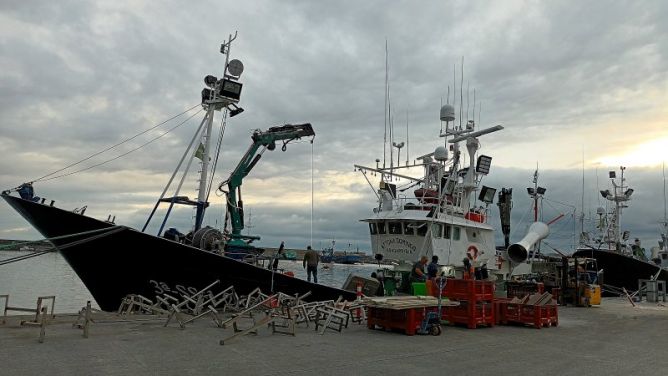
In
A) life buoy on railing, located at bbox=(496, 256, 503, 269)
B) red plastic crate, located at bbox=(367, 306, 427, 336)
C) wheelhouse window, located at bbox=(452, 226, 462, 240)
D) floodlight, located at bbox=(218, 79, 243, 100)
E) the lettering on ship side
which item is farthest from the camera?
life buoy on railing, located at bbox=(496, 256, 503, 269)

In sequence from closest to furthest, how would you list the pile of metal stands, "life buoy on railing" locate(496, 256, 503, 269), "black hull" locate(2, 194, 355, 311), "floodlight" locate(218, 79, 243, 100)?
the pile of metal stands, "black hull" locate(2, 194, 355, 311), "floodlight" locate(218, 79, 243, 100), "life buoy on railing" locate(496, 256, 503, 269)

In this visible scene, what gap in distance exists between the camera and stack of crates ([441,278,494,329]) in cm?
1098

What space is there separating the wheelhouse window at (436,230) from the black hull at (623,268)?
14503mm

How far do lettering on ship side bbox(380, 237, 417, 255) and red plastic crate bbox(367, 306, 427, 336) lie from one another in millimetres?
6694

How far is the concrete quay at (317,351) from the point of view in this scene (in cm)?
655

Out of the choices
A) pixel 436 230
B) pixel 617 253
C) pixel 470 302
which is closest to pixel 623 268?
pixel 617 253

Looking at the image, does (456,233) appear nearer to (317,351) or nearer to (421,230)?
(421,230)

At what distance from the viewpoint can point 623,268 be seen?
28.4 metres

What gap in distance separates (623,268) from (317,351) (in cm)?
2619

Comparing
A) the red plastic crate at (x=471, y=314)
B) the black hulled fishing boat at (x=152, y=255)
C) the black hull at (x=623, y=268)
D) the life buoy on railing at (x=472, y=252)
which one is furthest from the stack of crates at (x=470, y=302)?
the black hull at (x=623, y=268)

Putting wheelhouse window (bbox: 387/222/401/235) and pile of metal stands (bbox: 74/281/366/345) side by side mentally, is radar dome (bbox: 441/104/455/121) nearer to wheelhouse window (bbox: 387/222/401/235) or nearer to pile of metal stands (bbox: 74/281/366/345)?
wheelhouse window (bbox: 387/222/401/235)

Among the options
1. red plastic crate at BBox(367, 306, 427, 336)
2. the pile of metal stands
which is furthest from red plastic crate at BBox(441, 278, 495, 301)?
the pile of metal stands

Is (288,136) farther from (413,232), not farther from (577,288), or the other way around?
(577,288)

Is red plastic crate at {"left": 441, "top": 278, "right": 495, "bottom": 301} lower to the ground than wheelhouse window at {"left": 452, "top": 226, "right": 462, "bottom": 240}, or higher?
lower
